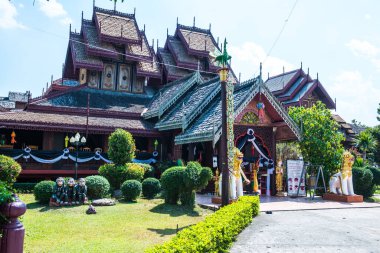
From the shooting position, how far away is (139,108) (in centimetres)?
2523

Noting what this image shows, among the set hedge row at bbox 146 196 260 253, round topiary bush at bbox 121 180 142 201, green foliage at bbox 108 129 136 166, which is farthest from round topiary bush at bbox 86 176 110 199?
hedge row at bbox 146 196 260 253

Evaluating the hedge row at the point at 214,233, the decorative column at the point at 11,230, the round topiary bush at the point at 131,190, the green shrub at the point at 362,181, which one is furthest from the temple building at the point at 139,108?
the decorative column at the point at 11,230

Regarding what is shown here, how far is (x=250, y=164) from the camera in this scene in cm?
1880

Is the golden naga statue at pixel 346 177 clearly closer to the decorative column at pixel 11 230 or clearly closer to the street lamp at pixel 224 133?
the street lamp at pixel 224 133

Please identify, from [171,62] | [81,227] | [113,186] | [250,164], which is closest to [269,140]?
[250,164]

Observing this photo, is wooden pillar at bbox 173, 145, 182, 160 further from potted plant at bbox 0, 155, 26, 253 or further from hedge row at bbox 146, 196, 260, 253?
potted plant at bbox 0, 155, 26, 253

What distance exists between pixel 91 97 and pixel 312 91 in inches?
939

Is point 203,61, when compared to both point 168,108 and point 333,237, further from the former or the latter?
point 333,237

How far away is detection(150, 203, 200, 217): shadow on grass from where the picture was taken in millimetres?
11931

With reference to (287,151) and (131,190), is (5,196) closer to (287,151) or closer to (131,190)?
(131,190)

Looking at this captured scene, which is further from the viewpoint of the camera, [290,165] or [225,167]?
[290,165]

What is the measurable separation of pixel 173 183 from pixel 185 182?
2.01 ft

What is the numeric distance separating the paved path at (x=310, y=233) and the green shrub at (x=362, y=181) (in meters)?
6.34

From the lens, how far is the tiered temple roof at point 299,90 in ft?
122
